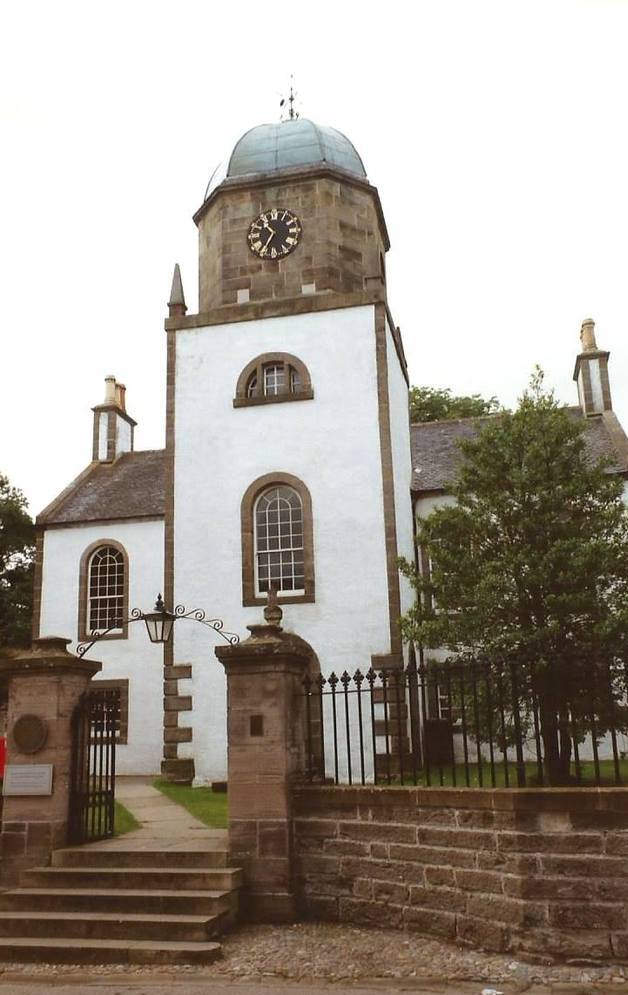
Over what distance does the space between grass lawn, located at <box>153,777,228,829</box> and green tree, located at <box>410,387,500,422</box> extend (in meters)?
22.2

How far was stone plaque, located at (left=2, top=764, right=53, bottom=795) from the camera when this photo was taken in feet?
33.3

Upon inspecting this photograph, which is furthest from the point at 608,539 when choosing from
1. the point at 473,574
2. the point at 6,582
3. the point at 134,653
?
the point at 6,582

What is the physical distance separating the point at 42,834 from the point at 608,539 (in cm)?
1119

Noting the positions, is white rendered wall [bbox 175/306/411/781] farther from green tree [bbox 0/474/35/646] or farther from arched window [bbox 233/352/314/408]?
green tree [bbox 0/474/35/646]

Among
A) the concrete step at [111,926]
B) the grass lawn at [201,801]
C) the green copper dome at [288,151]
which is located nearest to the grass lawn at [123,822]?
the grass lawn at [201,801]

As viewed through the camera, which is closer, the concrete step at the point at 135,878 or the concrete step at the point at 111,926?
the concrete step at the point at 111,926

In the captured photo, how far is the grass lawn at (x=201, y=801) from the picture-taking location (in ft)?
40.4

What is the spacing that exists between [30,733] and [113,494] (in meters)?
18.4

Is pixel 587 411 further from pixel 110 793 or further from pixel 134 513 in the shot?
pixel 110 793

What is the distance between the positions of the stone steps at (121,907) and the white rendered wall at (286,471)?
930 centimetres

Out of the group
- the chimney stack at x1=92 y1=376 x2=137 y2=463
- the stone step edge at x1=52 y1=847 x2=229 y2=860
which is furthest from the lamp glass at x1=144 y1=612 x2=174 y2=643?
the chimney stack at x1=92 y1=376 x2=137 y2=463

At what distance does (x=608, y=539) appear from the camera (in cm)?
1672

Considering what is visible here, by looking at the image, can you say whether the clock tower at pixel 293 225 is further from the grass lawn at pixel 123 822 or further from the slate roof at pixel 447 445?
the grass lawn at pixel 123 822

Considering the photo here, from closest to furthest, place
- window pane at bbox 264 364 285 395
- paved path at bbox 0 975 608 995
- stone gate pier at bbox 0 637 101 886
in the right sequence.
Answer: paved path at bbox 0 975 608 995 < stone gate pier at bbox 0 637 101 886 < window pane at bbox 264 364 285 395
